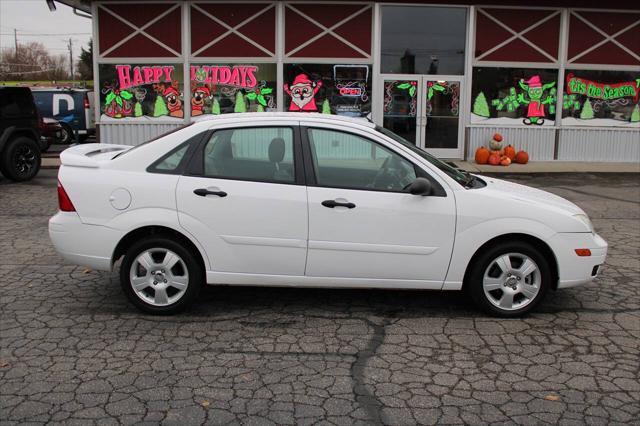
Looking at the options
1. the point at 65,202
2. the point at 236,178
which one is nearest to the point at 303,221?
the point at 236,178

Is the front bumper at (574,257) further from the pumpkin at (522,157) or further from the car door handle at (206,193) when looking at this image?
the pumpkin at (522,157)

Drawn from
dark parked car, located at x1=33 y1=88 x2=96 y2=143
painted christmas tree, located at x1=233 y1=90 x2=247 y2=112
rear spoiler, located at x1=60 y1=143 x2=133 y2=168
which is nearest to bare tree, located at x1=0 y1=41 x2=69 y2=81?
dark parked car, located at x1=33 y1=88 x2=96 y2=143

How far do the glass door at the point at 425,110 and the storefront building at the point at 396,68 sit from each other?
0.03m

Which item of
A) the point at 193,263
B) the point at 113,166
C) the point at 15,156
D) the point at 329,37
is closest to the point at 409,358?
the point at 193,263

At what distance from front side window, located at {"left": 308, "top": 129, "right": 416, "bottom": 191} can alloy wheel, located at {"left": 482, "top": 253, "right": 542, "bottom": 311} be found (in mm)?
961

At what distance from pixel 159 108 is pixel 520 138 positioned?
913cm

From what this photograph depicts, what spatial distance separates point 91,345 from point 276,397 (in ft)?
5.09

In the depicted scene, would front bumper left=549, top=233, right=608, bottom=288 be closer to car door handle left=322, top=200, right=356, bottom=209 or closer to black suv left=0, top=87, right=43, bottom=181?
car door handle left=322, top=200, right=356, bottom=209

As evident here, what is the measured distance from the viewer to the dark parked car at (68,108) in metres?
21.8

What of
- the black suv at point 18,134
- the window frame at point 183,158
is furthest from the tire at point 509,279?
the black suv at point 18,134

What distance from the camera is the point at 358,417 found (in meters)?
3.56

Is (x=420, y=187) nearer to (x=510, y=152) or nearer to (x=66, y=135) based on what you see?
(x=510, y=152)

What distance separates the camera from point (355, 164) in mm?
5078

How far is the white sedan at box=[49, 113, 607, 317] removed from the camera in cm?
491
